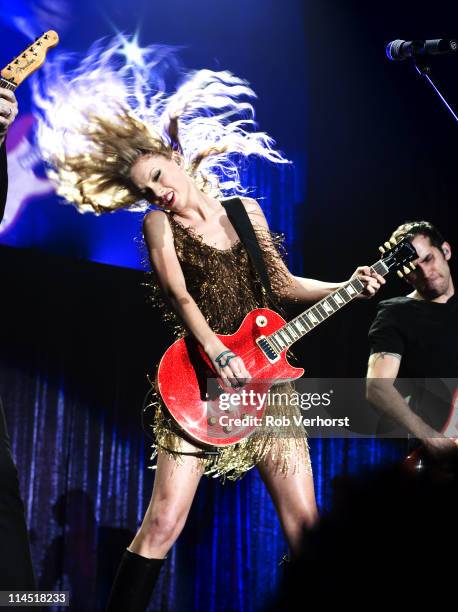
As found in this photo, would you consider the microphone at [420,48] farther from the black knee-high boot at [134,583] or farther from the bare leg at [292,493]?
the black knee-high boot at [134,583]

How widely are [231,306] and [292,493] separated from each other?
83 centimetres

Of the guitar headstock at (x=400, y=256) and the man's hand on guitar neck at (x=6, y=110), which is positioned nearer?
the man's hand on guitar neck at (x=6, y=110)

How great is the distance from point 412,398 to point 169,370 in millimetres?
1801

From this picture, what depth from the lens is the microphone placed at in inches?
140

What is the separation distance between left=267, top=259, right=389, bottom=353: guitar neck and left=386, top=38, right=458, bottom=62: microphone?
1.00 meters

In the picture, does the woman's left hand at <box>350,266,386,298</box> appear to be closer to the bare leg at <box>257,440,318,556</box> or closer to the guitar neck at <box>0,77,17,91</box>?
the bare leg at <box>257,440,318,556</box>

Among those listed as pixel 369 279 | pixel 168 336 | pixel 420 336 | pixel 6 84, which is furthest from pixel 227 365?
pixel 168 336

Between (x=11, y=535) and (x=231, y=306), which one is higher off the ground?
(x=231, y=306)

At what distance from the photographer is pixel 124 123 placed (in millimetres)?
3479

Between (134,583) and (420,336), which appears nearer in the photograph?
(134,583)

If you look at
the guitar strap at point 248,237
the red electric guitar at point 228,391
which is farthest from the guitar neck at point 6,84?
the red electric guitar at point 228,391

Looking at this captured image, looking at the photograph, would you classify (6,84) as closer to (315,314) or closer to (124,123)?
(124,123)

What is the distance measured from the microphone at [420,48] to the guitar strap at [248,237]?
109cm

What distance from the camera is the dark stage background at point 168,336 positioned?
4.85 meters
